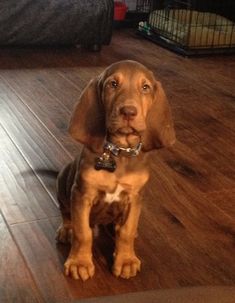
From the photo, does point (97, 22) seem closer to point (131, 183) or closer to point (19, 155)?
point (19, 155)

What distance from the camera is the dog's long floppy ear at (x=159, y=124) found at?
142 centimetres

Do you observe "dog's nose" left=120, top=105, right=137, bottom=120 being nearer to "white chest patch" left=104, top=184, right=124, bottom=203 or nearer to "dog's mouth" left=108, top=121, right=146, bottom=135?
"dog's mouth" left=108, top=121, right=146, bottom=135

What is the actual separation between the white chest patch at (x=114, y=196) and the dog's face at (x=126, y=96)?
0.17m

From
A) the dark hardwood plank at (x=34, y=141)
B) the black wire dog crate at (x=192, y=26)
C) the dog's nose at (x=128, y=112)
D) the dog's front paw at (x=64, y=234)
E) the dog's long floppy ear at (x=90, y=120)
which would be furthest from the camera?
the black wire dog crate at (x=192, y=26)

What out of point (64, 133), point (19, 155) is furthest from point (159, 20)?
point (19, 155)

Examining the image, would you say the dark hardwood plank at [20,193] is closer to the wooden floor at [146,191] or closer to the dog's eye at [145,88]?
the wooden floor at [146,191]

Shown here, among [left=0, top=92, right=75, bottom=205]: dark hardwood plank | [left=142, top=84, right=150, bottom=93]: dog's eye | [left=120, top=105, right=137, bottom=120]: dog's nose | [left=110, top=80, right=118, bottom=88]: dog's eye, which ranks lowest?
[left=0, top=92, right=75, bottom=205]: dark hardwood plank

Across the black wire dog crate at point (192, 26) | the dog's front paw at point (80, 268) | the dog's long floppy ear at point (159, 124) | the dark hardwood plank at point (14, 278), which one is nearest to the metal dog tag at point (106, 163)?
the dog's long floppy ear at point (159, 124)

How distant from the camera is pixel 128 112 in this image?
129 centimetres

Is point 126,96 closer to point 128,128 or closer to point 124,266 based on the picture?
point 128,128

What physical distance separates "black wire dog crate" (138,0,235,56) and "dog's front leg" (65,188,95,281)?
9.09 feet

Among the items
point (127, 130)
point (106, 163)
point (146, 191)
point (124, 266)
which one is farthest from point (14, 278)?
point (146, 191)

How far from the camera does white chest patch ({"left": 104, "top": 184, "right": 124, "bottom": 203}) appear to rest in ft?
4.77

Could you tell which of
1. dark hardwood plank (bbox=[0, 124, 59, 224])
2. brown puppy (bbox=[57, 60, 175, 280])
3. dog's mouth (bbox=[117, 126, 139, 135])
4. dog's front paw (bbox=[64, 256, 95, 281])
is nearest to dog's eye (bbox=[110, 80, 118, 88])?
brown puppy (bbox=[57, 60, 175, 280])
